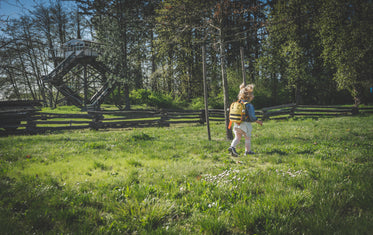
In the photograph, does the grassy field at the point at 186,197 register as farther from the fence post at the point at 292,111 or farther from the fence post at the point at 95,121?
the fence post at the point at 292,111

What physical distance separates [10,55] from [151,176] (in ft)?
14.3

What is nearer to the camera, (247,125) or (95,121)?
(247,125)

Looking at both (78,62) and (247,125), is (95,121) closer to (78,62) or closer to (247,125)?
(247,125)

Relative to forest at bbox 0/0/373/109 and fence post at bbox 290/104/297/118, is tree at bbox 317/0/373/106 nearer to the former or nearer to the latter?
forest at bbox 0/0/373/109

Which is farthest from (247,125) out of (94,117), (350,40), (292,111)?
(350,40)

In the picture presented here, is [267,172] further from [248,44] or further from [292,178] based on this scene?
[248,44]

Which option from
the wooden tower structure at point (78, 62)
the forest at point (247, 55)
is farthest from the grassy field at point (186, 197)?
the wooden tower structure at point (78, 62)

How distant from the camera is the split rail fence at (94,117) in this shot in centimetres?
1158

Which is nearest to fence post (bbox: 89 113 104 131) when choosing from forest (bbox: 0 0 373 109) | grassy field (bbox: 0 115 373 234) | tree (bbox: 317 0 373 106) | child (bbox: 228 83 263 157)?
forest (bbox: 0 0 373 109)

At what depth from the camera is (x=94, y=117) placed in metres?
13.1

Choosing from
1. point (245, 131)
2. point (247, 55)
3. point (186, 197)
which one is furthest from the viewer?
point (247, 55)

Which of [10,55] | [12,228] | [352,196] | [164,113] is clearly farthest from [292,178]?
[164,113]

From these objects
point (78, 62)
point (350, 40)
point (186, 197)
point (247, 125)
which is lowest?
point (186, 197)

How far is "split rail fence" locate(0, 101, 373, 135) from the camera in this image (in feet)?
38.0
